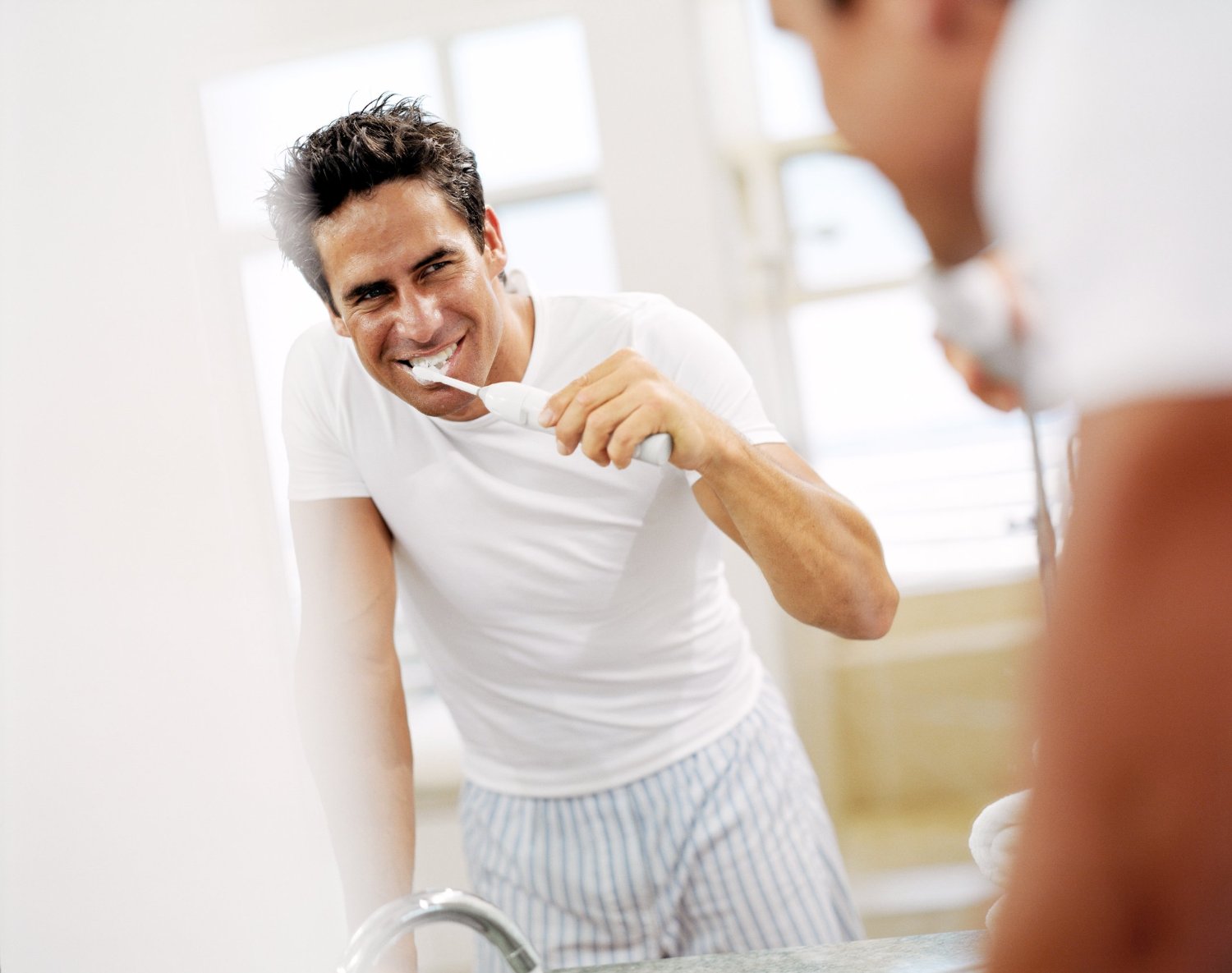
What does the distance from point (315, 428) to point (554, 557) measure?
0.66ft

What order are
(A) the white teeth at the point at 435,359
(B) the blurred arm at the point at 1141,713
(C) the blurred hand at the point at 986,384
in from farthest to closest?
(A) the white teeth at the point at 435,359 < (C) the blurred hand at the point at 986,384 < (B) the blurred arm at the point at 1141,713

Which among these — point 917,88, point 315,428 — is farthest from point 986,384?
point 315,428

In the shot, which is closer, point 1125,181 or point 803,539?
point 1125,181

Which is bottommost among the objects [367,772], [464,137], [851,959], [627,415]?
[851,959]

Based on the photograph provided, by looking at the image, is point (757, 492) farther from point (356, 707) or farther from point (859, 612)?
point (356, 707)

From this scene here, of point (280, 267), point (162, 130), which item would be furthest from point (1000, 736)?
point (162, 130)

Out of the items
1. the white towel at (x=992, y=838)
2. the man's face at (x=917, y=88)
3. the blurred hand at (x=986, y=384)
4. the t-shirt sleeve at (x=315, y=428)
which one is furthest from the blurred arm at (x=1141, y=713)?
the t-shirt sleeve at (x=315, y=428)

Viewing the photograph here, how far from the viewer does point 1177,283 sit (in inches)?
9.5

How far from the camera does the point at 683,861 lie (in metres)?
0.83

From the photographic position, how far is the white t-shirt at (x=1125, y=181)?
24 cm

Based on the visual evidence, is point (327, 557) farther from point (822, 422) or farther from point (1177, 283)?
point (1177, 283)

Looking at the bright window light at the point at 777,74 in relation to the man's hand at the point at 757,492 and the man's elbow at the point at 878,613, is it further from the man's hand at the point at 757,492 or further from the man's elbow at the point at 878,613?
the man's elbow at the point at 878,613

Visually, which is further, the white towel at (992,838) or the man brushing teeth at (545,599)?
the man brushing teeth at (545,599)

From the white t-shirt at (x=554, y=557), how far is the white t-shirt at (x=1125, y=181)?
530 mm
